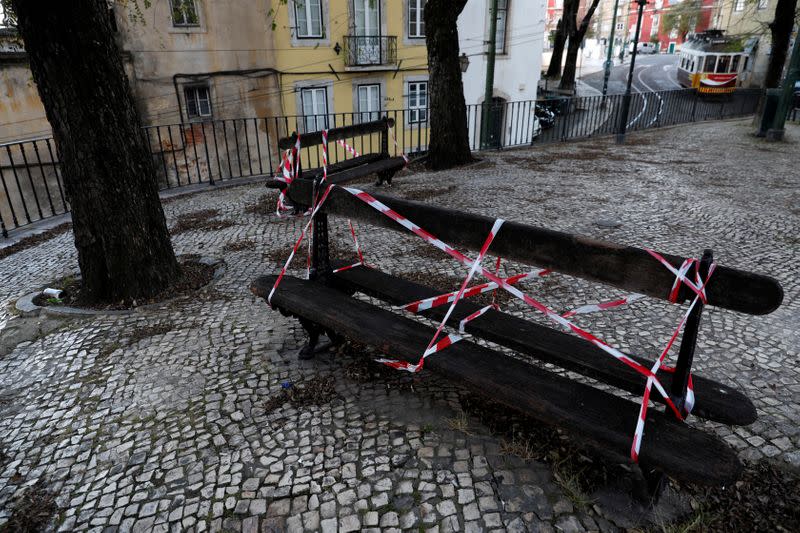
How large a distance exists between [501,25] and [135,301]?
77.9 feet

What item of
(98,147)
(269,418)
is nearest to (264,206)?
(98,147)

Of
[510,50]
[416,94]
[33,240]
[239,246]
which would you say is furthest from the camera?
[510,50]

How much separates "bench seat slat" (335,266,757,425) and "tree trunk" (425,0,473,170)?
7.81m

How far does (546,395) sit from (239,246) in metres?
4.93

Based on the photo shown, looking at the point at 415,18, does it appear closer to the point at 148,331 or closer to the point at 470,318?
the point at 148,331

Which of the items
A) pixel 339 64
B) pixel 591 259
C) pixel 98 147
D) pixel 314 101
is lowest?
pixel 314 101

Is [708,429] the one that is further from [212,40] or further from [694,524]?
[212,40]

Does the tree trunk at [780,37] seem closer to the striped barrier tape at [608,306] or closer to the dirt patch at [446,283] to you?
the dirt patch at [446,283]

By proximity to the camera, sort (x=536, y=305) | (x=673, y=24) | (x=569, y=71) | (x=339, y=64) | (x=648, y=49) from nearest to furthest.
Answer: (x=536, y=305), (x=339, y=64), (x=569, y=71), (x=673, y=24), (x=648, y=49)

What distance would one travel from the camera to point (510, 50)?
81.8 ft

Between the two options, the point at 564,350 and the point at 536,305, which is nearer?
the point at 564,350

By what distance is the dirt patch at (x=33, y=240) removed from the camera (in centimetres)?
682

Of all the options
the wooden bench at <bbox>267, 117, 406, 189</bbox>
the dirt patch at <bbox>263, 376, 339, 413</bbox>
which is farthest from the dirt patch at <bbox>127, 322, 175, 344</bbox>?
the wooden bench at <bbox>267, 117, 406, 189</bbox>

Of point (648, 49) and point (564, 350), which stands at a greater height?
point (648, 49)
